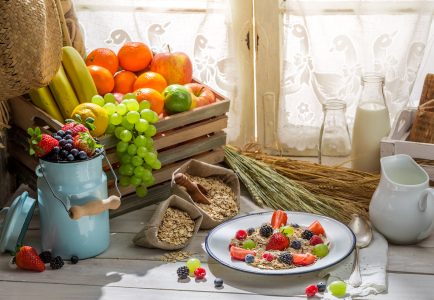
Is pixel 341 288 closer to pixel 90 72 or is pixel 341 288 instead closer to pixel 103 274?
pixel 103 274

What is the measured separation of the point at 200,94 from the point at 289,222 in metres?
0.40

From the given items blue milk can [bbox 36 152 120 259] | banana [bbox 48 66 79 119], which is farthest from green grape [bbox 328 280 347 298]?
banana [bbox 48 66 79 119]

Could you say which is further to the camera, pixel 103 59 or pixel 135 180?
pixel 103 59

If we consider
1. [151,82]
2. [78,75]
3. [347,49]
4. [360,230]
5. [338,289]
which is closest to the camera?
[338,289]

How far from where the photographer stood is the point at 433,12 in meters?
2.05

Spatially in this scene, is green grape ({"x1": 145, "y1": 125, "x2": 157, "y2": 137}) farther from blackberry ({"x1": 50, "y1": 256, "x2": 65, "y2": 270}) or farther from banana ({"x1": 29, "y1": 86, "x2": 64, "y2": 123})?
blackberry ({"x1": 50, "y1": 256, "x2": 65, "y2": 270})

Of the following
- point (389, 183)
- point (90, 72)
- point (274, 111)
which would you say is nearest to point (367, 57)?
point (274, 111)

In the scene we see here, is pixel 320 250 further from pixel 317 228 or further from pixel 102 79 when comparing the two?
pixel 102 79

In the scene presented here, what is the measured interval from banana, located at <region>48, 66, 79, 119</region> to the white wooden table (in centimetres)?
32

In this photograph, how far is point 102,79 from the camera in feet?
6.21

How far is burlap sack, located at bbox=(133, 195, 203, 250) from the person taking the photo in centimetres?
167

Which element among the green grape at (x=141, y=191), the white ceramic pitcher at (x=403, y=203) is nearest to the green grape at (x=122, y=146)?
the green grape at (x=141, y=191)

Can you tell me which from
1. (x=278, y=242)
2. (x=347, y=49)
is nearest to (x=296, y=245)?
(x=278, y=242)

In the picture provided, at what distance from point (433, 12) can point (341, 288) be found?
86cm
